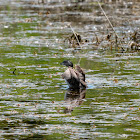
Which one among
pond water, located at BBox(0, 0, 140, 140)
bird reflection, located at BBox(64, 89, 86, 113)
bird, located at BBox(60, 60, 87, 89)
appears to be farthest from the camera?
bird, located at BBox(60, 60, 87, 89)

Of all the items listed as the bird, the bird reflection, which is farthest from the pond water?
A: the bird

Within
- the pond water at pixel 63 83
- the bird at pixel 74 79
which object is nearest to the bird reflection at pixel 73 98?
the pond water at pixel 63 83

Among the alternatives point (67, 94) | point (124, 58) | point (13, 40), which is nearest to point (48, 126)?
point (67, 94)

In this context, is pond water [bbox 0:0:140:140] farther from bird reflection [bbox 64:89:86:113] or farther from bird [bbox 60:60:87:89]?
bird [bbox 60:60:87:89]

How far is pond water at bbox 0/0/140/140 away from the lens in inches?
409

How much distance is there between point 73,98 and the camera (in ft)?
43.7

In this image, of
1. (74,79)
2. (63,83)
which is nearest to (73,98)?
(74,79)

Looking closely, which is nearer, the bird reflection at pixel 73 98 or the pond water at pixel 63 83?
the pond water at pixel 63 83

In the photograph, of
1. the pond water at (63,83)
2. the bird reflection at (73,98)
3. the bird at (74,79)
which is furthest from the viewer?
the bird at (74,79)

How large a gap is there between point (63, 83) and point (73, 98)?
1964 millimetres

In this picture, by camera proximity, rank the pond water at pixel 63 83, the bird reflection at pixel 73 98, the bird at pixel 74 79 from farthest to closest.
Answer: the bird at pixel 74 79 → the bird reflection at pixel 73 98 → the pond water at pixel 63 83

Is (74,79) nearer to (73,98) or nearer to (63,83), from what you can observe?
(63,83)

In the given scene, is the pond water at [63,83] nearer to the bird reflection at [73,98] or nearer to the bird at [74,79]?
the bird reflection at [73,98]

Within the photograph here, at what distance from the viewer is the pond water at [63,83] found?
34.1 feet
